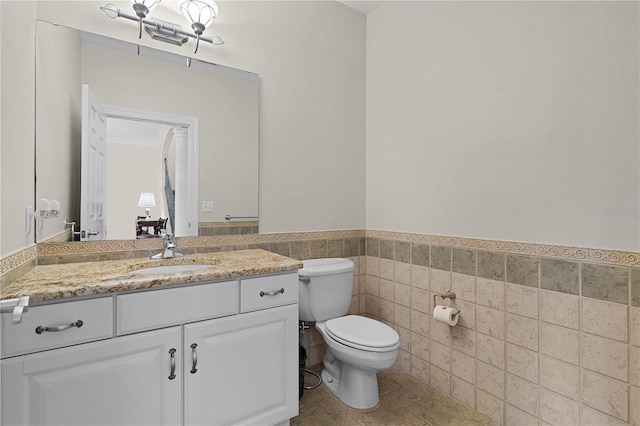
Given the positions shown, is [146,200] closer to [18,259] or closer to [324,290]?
[18,259]

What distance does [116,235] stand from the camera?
169 cm

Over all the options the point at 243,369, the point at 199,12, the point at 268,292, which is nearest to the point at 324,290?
the point at 268,292

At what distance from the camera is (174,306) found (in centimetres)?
131

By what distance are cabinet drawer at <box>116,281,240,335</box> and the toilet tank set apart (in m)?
0.58

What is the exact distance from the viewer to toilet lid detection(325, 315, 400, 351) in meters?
1.72

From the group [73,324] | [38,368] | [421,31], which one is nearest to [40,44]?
[73,324]

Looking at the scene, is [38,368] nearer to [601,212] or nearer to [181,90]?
[181,90]

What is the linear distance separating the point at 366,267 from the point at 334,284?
573 mm

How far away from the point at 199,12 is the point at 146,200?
3.44 feet

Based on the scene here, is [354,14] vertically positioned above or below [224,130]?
above

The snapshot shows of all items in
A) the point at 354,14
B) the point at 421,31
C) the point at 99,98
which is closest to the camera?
the point at 99,98

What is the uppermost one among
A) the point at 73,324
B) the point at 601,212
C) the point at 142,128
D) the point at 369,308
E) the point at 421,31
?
the point at 421,31

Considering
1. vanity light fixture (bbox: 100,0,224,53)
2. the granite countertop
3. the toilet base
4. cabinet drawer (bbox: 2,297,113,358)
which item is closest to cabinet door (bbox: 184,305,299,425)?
the granite countertop

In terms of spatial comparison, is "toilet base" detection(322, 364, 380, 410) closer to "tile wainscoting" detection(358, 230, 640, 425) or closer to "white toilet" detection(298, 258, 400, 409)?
"white toilet" detection(298, 258, 400, 409)
